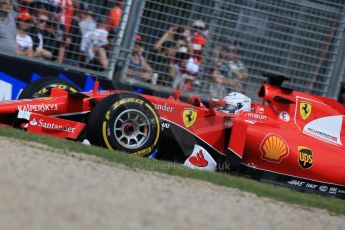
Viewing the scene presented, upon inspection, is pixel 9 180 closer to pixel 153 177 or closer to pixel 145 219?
pixel 145 219

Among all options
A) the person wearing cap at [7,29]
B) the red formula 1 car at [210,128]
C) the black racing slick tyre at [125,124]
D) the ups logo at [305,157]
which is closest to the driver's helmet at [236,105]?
the red formula 1 car at [210,128]

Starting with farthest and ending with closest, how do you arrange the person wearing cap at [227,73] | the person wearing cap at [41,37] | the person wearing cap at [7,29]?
the person wearing cap at [227,73] → the person wearing cap at [41,37] → the person wearing cap at [7,29]

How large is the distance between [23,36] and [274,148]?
171 inches

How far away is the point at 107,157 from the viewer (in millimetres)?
6656

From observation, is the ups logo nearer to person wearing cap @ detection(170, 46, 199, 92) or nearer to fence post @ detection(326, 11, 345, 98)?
person wearing cap @ detection(170, 46, 199, 92)

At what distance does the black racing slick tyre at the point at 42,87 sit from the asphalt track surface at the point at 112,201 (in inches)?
74.9

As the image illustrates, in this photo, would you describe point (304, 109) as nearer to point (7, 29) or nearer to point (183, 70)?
point (183, 70)

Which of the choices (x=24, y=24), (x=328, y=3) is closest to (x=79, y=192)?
(x=24, y=24)

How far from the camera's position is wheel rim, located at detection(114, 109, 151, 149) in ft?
24.5

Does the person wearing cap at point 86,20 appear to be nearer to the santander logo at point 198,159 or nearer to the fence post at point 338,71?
the santander logo at point 198,159

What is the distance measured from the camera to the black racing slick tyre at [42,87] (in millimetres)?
8477

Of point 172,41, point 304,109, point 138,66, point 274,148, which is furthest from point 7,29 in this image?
point 304,109

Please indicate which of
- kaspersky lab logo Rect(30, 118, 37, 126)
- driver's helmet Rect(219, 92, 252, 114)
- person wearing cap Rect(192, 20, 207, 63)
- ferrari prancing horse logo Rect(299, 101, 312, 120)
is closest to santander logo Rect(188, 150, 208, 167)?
driver's helmet Rect(219, 92, 252, 114)

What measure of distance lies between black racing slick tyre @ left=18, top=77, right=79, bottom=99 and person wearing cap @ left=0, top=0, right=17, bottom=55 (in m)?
1.54
